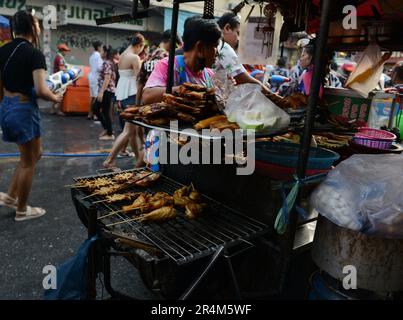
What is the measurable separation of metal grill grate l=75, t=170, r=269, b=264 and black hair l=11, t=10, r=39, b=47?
8.85ft

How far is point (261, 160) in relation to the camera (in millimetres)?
2104

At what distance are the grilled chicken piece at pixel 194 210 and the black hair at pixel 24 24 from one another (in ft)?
10.3

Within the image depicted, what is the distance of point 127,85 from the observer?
6043 millimetres

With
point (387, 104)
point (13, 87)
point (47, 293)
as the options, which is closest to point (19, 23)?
point (13, 87)

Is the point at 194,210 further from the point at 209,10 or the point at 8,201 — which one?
the point at 8,201

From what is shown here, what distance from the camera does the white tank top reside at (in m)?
6.03

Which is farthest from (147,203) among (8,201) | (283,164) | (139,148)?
(139,148)

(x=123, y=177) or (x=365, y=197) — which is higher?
(x=365, y=197)

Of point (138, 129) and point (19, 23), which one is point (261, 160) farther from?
point (138, 129)

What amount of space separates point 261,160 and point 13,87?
10.4 ft

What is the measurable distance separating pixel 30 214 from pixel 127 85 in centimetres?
292

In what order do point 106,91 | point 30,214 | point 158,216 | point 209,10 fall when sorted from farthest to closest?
point 106,91 → point 30,214 → point 209,10 → point 158,216

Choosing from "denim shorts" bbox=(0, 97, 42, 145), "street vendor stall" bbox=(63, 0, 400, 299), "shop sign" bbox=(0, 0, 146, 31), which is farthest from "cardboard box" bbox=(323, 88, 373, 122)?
"shop sign" bbox=(0, 0, 146, 31)

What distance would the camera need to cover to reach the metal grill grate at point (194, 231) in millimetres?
1718
